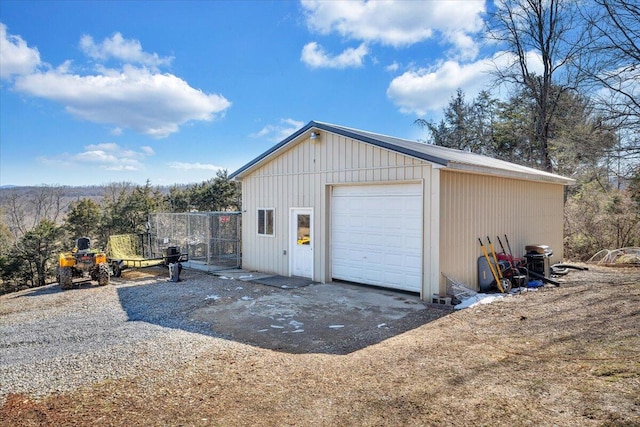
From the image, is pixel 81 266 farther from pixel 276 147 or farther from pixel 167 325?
pixel 276 147

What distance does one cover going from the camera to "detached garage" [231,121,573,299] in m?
7.74

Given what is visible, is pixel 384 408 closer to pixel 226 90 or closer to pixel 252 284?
pixel 252 284

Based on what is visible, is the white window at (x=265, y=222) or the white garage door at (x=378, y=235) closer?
the white garage door at (x=378, y=235)

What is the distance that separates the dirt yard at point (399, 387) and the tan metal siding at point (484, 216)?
8.14 feet

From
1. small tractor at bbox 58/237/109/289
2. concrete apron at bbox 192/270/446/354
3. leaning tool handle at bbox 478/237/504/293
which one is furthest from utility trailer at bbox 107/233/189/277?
leaning tool handle at bbox 478/237/504/293

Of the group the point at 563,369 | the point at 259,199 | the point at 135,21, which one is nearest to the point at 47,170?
the point at 135,21

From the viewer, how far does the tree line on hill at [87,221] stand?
1549 centimetres

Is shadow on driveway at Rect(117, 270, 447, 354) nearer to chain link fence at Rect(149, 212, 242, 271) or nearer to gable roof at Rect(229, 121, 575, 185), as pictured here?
chain link fence at Rect(149, 212, 242, 271)

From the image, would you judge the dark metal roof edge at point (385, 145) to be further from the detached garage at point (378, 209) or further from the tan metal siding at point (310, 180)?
the tan metal siding at point (310, 180)

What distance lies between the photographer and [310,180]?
10047mm

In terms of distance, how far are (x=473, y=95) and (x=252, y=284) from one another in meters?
20.3

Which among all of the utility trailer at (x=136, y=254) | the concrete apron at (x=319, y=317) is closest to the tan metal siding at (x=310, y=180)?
the concrete apron at (x=319, y=317)

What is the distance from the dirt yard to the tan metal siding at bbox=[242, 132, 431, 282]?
368 centimetres

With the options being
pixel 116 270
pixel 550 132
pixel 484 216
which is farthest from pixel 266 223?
pixel 550 132
